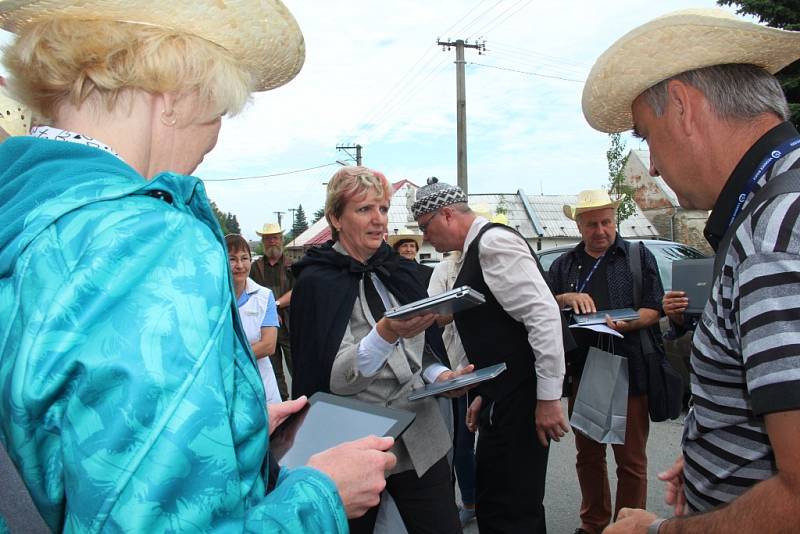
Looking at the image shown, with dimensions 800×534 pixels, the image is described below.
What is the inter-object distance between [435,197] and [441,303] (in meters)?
1.48

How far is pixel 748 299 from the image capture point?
1168 millimetres

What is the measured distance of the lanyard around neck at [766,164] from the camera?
4.44 feet

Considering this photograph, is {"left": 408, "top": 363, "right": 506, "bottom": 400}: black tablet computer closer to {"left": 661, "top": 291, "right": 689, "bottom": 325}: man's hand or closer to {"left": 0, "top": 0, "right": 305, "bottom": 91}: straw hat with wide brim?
{"left": 0, "top": 0, "right": 305, "bottom": 91}: straw hat with wide brim

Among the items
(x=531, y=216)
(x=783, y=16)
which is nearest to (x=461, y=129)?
(x=783, y=16)

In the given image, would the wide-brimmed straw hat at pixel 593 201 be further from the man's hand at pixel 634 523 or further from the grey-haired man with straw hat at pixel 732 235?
the man's hand at pixel 634 523

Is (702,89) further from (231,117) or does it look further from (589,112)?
(231,117)

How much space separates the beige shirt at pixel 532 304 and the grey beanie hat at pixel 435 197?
1.95 feet

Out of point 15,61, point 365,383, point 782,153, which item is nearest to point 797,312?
point 782,153

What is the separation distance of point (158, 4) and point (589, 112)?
1492 mm

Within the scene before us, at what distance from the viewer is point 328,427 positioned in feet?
5.21

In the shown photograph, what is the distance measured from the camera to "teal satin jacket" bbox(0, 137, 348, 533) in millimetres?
748

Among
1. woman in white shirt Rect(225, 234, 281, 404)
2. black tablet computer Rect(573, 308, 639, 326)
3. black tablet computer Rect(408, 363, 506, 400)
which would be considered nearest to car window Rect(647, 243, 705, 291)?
black tablet computer Rect(573, 308, 639, 326)

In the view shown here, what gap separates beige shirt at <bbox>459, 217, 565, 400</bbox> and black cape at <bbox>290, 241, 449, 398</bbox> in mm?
417

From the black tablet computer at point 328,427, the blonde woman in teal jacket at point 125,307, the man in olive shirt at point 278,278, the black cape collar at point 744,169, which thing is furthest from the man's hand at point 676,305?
the man in olive shirt at point 278,278
